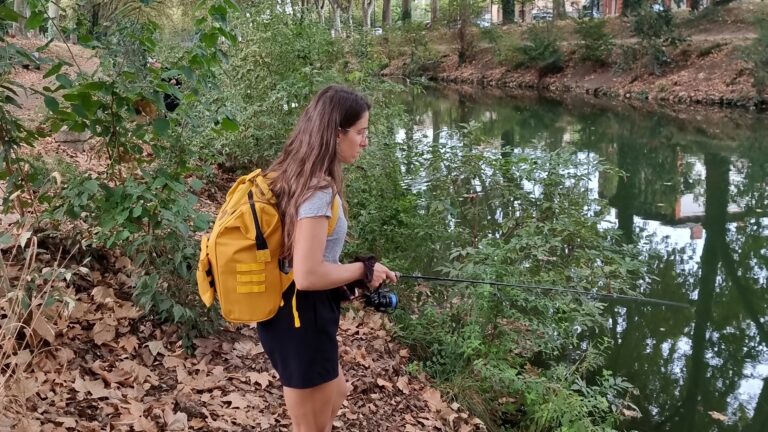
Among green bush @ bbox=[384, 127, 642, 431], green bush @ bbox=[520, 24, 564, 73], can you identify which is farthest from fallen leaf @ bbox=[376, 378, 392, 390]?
green bush @ bbox=[520, 24, 564, 73]

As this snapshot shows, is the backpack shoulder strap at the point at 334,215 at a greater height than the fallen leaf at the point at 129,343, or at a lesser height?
greater

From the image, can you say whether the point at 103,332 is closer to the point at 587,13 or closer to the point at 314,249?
the point at 314,249

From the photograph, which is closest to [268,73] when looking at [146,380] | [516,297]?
[516,297]

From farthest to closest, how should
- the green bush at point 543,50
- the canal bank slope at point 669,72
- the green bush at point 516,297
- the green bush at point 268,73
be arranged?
the green bush at point 543,50 < the canal bank slope at point 669,72 < the green bush at point 268,73 < the green bush at point 516,297

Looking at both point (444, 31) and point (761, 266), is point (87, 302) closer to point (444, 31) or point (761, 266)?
point (761, 266)

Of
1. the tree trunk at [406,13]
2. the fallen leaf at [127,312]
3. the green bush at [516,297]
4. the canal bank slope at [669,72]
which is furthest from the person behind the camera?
the tree trunk at [406,13]

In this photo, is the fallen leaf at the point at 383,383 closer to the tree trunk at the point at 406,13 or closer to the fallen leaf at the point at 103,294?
the fallen leaf at the point at 103,294

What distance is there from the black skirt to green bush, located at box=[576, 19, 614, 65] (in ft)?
87.2

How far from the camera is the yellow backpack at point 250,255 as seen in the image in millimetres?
2217

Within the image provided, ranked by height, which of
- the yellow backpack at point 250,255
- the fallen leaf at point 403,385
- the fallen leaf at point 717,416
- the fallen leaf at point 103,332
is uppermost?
the yellow backpack at point 250,255

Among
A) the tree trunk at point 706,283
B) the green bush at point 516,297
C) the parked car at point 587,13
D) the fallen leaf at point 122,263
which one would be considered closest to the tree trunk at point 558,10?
the parked car at point 587,13

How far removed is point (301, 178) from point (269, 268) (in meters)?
0.31

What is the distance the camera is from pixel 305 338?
234 cm

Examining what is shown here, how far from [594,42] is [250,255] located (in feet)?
89.4
